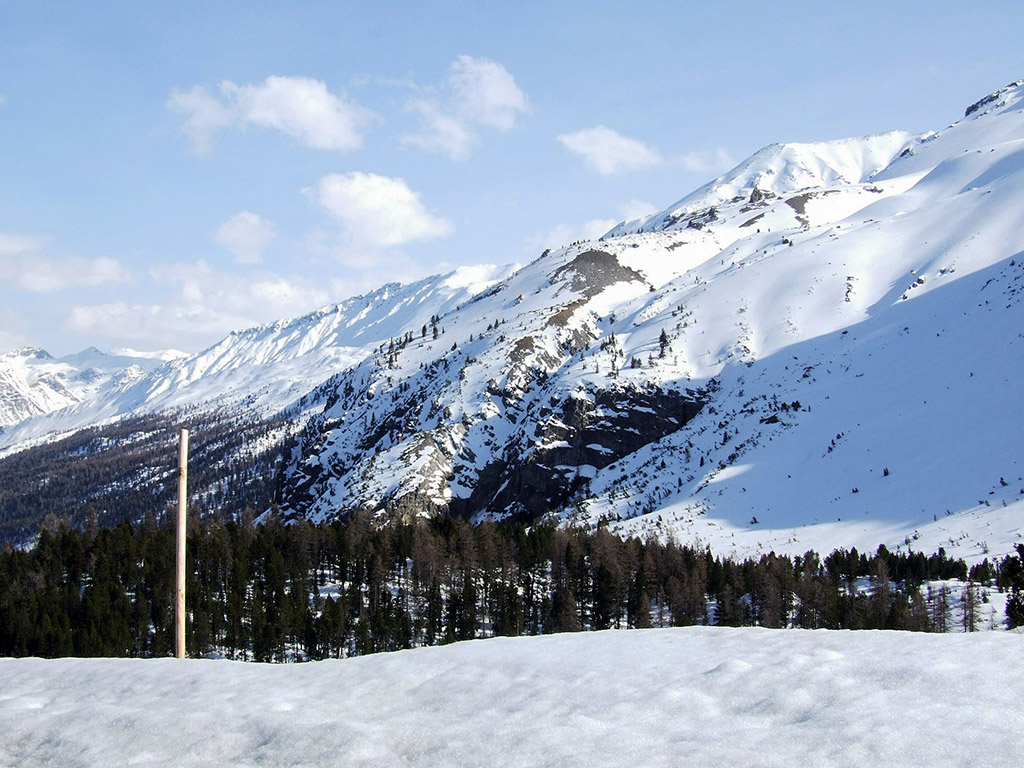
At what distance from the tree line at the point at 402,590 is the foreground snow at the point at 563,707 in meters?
55.8

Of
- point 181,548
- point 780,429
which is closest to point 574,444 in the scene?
point 780,429

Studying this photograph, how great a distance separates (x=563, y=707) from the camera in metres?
10.8

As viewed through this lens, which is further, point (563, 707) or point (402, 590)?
point (402, 590)

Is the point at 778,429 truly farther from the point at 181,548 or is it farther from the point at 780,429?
the point at 181,548

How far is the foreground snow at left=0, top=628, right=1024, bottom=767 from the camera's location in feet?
29.3

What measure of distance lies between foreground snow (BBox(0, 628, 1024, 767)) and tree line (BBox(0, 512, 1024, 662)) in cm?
5580

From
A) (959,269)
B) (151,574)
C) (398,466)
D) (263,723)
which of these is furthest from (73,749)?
(959,269)

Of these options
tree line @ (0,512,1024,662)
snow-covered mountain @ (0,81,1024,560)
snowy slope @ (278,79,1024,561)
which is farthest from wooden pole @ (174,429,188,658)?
snow-covered mountain @ (0,81,1024,560)

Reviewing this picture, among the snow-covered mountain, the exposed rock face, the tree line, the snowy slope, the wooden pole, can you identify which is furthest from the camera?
the exposed rock face

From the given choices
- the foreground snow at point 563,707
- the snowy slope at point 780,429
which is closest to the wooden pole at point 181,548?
the foreground snow at point 563,707

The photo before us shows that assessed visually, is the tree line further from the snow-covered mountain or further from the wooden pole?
the wooden pole

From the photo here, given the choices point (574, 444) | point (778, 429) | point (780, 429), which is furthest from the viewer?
point (574, 444)

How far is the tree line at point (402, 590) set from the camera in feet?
229

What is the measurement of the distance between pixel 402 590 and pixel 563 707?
3104 inches
